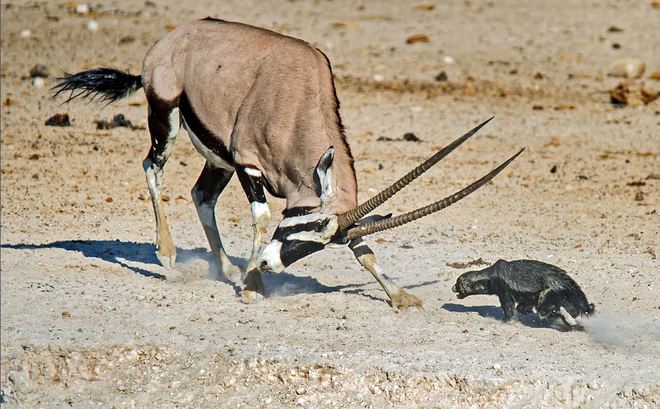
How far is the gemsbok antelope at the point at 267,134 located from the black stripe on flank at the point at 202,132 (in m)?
0.01

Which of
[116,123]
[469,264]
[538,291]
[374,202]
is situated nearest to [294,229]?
[374,202]

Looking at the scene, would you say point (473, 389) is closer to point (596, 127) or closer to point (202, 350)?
point (202, 350)

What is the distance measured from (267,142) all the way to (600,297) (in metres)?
2.93

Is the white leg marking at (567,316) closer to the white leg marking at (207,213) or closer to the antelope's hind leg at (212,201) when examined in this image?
the antelope's hind leg at (212,201)

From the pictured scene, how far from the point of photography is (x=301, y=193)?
595cm

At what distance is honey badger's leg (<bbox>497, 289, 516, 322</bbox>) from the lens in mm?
5833

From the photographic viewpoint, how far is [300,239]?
566 cm

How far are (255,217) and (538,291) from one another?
2.21m

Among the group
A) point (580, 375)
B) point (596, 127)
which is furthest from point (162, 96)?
point (596, 127)

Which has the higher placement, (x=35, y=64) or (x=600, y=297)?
(x=600, y=297)

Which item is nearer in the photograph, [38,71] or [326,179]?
[326,179]

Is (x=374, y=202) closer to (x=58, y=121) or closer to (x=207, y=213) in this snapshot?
(x=207, y=213)

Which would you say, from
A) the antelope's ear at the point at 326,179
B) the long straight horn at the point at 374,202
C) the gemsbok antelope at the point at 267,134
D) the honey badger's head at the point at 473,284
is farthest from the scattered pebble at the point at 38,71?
the honey badger's head at the point at 473,284

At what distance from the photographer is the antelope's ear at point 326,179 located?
5.59 m
